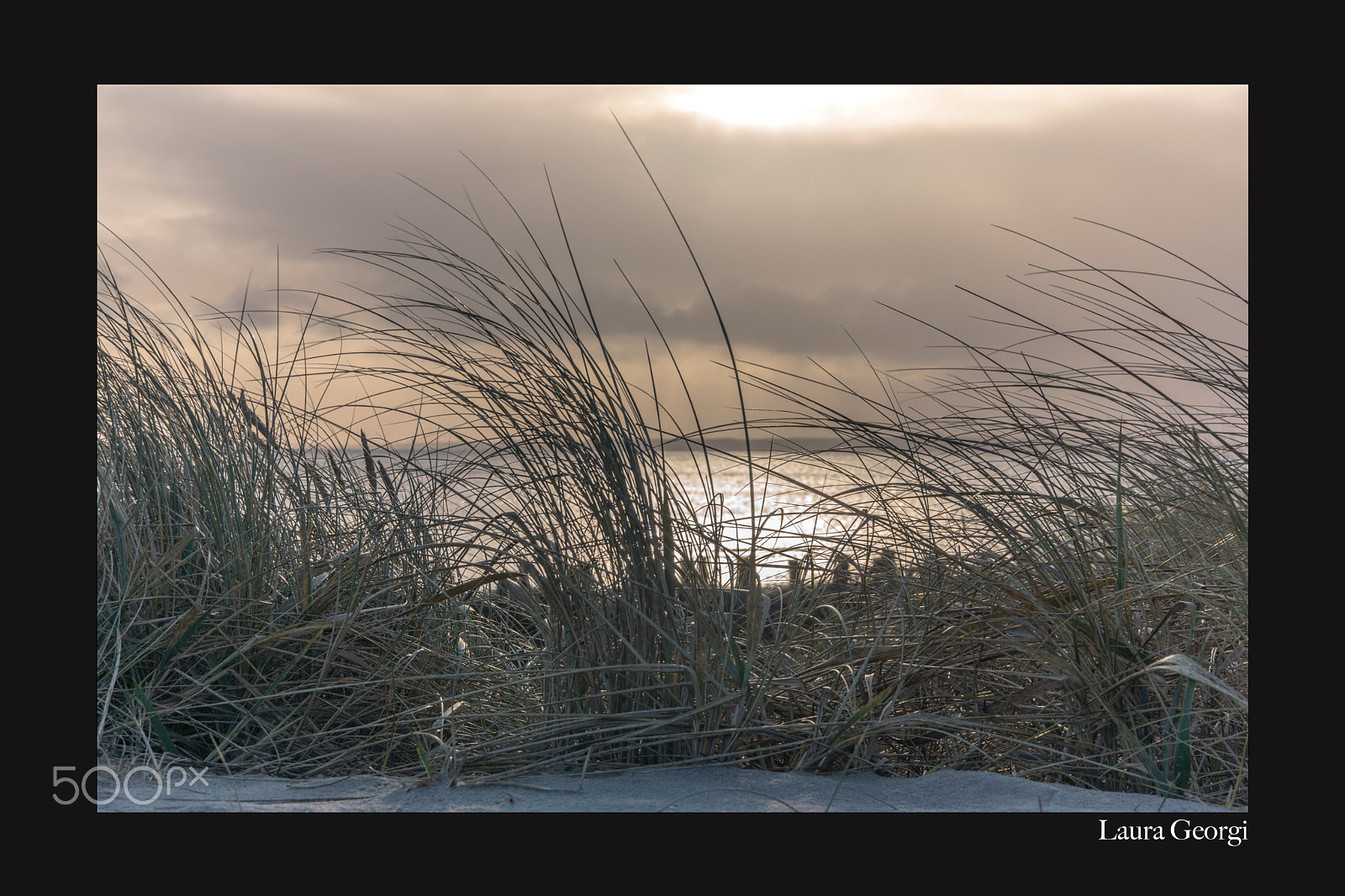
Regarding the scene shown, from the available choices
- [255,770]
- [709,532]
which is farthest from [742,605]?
[255,770]

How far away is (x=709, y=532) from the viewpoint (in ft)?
6.47

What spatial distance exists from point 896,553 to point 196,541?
1789 millimetres

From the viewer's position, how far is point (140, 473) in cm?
255

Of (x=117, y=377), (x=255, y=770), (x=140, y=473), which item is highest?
(x=117, y=377)

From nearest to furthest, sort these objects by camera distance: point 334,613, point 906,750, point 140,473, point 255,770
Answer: point 255,770 < point 906,750 < point 334,613 < point 140,473

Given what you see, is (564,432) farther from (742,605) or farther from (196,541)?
(196,541)

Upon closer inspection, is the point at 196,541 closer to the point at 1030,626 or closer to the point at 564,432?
the point at 564,432

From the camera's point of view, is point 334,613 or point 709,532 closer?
point 709,532

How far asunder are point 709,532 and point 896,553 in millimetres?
600
